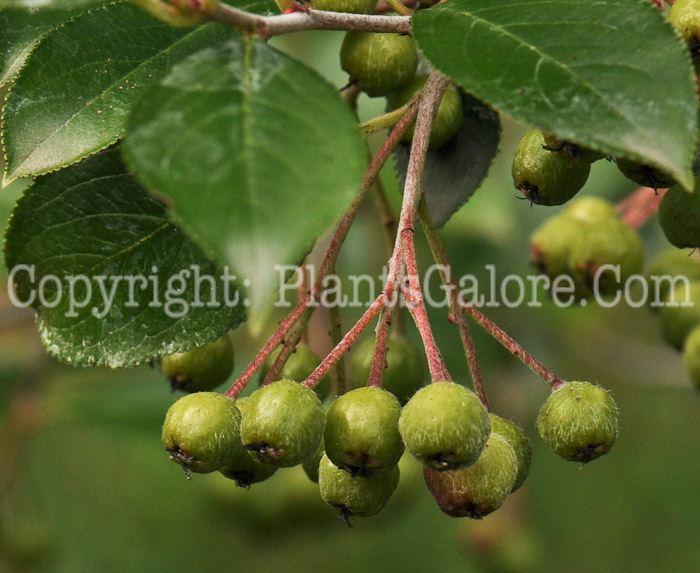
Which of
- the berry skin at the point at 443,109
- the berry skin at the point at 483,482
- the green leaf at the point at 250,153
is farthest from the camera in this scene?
the berry skin at the point at 443,109

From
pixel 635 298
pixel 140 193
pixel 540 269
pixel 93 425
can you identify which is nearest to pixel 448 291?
pixel 140 193

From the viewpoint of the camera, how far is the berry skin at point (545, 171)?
156 cm

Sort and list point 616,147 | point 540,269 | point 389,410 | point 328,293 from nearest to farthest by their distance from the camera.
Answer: point 616,147 < point 389,410 < point 328,293 < point 540,269

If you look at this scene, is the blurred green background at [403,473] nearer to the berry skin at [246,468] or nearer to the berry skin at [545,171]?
the berry skin at [246,468]

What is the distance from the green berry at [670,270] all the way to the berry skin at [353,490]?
4.62 ft

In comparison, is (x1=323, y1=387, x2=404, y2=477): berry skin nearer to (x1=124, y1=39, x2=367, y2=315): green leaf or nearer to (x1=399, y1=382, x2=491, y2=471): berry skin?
(x1=399, y1=382, x2=491, y2=471): berry skin

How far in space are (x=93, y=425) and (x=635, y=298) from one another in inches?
85.3

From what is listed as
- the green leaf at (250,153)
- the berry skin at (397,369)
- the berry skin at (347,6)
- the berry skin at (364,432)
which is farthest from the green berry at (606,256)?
the green leaf at (250,153)

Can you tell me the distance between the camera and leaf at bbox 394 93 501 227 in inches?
75.2

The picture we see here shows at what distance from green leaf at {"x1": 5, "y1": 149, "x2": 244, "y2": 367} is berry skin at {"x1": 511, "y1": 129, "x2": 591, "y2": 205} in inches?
21.6

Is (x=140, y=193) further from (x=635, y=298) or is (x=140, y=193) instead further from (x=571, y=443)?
(x=635, y=298)

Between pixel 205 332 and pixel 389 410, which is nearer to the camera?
pixel 389 410

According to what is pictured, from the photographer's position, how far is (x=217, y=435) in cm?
142

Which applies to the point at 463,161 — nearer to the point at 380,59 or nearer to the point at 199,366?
the point at 380,59
